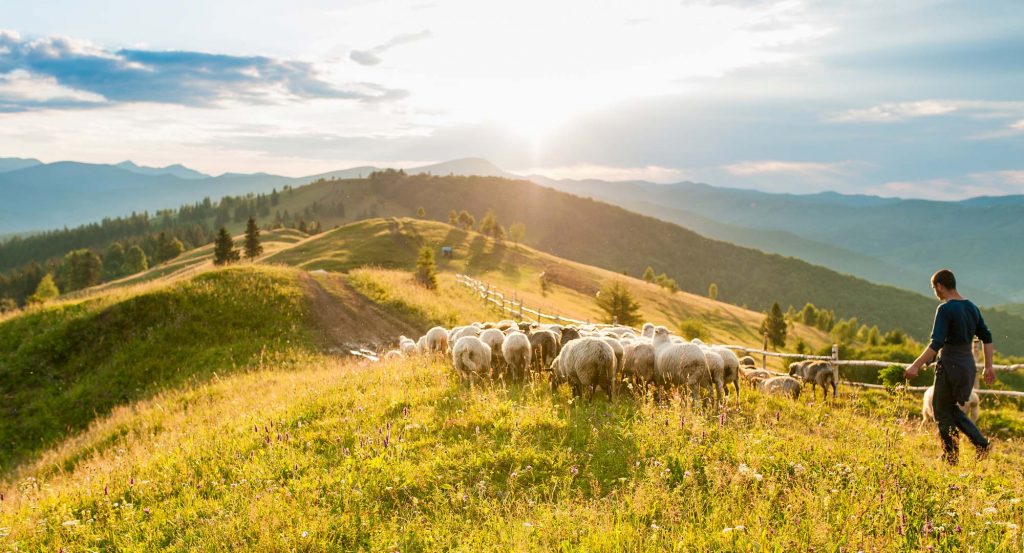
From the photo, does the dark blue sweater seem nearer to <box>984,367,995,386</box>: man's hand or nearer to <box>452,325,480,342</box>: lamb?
<box>984,367,995,386</box>: man's hand

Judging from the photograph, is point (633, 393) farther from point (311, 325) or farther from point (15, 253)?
point (15, 253)

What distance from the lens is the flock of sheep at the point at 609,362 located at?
37.1 feet

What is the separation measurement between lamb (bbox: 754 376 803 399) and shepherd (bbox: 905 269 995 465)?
5.98 metres

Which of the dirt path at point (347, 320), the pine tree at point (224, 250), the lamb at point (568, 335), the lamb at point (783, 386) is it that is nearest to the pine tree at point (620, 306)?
the dirt path at point (347, 320)

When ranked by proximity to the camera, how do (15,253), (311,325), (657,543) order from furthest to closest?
(15,253) → (311,325) → (657,543)

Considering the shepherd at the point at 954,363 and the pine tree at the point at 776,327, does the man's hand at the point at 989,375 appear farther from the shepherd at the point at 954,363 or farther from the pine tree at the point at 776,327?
A: the pine tree at the point at 776,327

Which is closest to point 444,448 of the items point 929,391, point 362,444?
point 362,444

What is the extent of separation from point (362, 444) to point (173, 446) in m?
4.15

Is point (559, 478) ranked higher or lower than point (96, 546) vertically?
higher

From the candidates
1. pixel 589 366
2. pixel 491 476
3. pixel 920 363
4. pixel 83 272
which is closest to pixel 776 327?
pixel 589 366

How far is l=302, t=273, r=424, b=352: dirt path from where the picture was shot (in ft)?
80.5

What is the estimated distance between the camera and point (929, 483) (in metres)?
6.55

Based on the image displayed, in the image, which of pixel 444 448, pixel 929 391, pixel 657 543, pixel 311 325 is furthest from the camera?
pixel 311 325

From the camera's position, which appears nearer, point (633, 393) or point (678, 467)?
point (678, 467)
